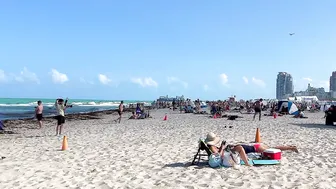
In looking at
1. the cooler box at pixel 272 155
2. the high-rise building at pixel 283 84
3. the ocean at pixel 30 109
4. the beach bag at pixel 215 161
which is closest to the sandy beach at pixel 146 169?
the beach bag at pixel 215 161

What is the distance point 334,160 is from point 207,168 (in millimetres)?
3122

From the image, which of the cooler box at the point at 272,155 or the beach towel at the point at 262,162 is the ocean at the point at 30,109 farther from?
the beach towel at the point at 262,162

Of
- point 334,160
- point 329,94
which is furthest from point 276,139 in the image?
point 329,94

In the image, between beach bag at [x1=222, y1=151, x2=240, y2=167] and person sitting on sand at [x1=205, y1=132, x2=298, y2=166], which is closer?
beach bag at [x1=222, y1=151, x2=240, y2=167]

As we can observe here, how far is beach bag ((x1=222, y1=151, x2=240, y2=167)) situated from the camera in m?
7.30

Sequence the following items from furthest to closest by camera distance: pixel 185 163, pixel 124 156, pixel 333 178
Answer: pixel 124 156 → pixel 185 163 → pixel 333 178

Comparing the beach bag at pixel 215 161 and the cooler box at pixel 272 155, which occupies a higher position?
the cooler box at pixel 272 155

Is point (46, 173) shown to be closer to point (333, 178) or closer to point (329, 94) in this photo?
point (333, 178)

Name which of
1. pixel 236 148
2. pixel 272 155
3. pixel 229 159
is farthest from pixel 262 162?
pixel 229 159

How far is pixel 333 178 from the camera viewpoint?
20.8ft

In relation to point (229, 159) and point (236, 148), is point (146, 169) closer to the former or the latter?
point (229, 159)

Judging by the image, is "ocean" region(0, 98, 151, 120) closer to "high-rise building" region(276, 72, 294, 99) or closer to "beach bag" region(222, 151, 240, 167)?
"beach bag" region(222, 151, 240, 167)

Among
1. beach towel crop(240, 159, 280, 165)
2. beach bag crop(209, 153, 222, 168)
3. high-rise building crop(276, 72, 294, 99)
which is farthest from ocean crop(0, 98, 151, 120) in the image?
high-rise building crop(276, 72, 294, 99)

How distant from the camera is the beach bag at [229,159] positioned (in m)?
7.30
